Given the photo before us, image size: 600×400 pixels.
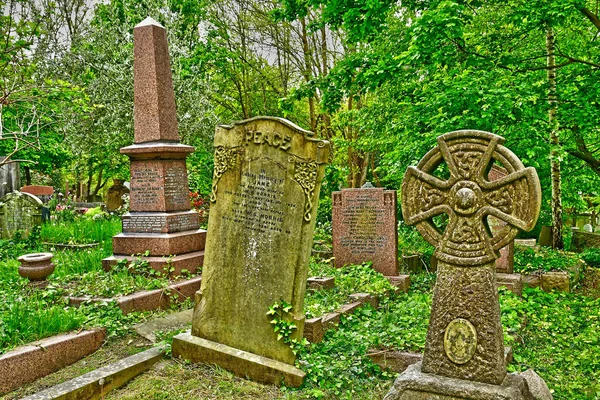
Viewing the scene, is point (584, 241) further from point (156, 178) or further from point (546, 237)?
point (156, 178)

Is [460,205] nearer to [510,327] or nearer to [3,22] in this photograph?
[510,327]

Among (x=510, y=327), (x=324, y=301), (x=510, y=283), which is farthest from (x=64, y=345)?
(x=510, y=283)

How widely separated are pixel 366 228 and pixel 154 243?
355 cm

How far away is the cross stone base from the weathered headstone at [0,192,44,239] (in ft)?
34.6

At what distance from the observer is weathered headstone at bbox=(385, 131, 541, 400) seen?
10.2 ft

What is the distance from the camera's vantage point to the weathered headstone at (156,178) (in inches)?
280

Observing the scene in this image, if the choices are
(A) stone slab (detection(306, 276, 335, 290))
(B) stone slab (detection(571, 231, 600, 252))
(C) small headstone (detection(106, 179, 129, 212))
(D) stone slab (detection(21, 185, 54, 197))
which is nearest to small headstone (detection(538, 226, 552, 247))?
(B) stone slab (detection(571, 231, 600, 252))

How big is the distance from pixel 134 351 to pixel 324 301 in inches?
89.2

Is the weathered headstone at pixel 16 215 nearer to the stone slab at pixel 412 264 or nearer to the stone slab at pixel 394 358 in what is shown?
the stone slab at pixel 412 264

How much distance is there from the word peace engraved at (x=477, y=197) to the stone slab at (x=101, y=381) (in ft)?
9.34

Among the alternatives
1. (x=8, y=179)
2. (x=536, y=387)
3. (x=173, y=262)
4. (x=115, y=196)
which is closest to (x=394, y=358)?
(x=536, y=387)

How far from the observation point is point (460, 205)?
129 inches

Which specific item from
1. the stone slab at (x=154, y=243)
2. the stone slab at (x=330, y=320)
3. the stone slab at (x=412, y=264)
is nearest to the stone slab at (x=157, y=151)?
the stone slab at (x=154, y=243)

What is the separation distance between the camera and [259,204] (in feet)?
14.0
